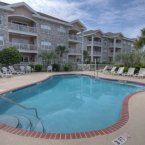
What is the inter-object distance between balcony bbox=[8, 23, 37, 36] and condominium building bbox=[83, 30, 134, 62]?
65.4 ft

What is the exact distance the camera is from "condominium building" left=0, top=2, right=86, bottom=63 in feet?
77.6

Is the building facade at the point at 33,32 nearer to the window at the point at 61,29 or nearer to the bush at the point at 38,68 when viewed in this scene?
the window at the point at 61,29

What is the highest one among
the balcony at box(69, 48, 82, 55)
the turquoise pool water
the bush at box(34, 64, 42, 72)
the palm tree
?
the palm tree

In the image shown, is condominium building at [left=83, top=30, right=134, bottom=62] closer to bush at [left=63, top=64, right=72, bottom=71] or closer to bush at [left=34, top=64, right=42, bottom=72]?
bush at [left=63, top=64, right=72, bottom=71]

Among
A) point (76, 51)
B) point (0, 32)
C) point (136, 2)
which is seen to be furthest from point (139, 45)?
point (0, 32)

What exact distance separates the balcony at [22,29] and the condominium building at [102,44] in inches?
785

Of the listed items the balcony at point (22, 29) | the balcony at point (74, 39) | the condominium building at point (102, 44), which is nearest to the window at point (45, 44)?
the balcony at point (22, 29)

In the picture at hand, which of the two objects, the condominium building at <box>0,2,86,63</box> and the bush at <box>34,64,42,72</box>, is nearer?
the condominium building at <box>0,2,86,63</box>

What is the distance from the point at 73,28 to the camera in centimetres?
3481

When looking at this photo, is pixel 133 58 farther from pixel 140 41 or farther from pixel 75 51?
pixel 75 51

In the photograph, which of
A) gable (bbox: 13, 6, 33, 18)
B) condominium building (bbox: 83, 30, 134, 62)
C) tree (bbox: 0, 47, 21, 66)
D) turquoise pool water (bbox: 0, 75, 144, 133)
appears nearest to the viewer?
turquoise pool water (bbox: 0, 75, 144, 133)

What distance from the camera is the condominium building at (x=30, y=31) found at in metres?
23.6

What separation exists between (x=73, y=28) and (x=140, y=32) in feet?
53.3

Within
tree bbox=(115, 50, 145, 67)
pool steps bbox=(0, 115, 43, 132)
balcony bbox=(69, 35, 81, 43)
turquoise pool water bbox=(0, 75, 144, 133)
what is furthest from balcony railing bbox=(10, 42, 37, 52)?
pool steps bbox=(0, 115, 43, 132)
